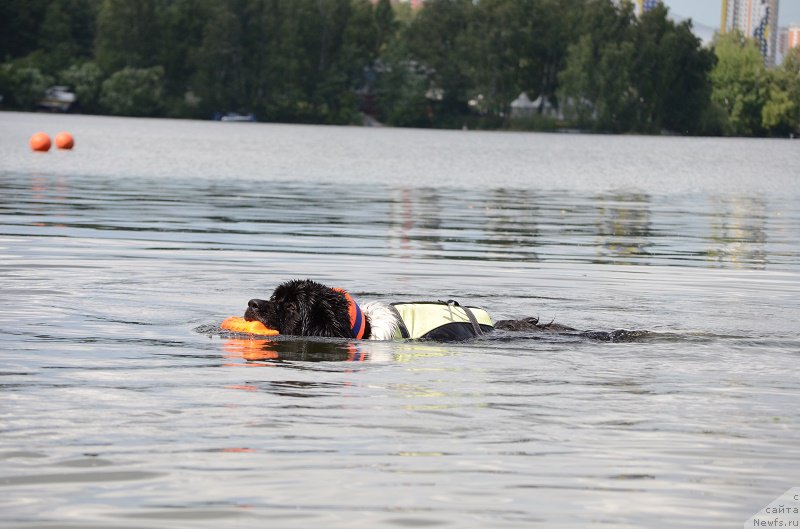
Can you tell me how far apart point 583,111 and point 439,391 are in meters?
114

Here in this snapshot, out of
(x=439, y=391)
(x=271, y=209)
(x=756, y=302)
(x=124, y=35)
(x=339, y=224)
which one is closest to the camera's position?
(x=439, y=391)

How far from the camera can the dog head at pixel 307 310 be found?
9422mm

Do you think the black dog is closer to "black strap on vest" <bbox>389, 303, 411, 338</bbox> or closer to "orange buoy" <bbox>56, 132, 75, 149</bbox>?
"black strap on vest" <bbox>389, 303, 411, 338</bbox>

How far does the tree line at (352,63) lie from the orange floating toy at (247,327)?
11298cm

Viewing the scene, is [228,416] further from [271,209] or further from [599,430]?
[271,209]

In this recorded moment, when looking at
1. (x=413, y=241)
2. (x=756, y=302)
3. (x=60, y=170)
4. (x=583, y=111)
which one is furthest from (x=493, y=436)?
(x=583, y=111)

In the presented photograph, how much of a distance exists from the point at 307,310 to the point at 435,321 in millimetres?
1042

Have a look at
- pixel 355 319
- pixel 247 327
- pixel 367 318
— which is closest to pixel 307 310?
pixel 355 319

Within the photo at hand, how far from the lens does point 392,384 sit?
8.34m

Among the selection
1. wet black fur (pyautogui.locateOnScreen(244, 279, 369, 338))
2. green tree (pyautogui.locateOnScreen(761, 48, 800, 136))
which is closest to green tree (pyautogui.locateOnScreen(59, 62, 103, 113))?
green tree (pyautogui.locateOnScreen(761, 48, 800, 136))

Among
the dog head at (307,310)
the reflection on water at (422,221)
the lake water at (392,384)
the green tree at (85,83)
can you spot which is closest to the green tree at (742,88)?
the green tree at (85,83)

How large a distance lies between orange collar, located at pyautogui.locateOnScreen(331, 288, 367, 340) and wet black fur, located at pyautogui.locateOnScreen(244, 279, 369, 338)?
35 millimetres

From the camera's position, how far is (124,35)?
131750mm

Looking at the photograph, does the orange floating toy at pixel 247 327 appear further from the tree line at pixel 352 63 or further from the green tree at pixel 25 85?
the green tree at pixel 25 85
